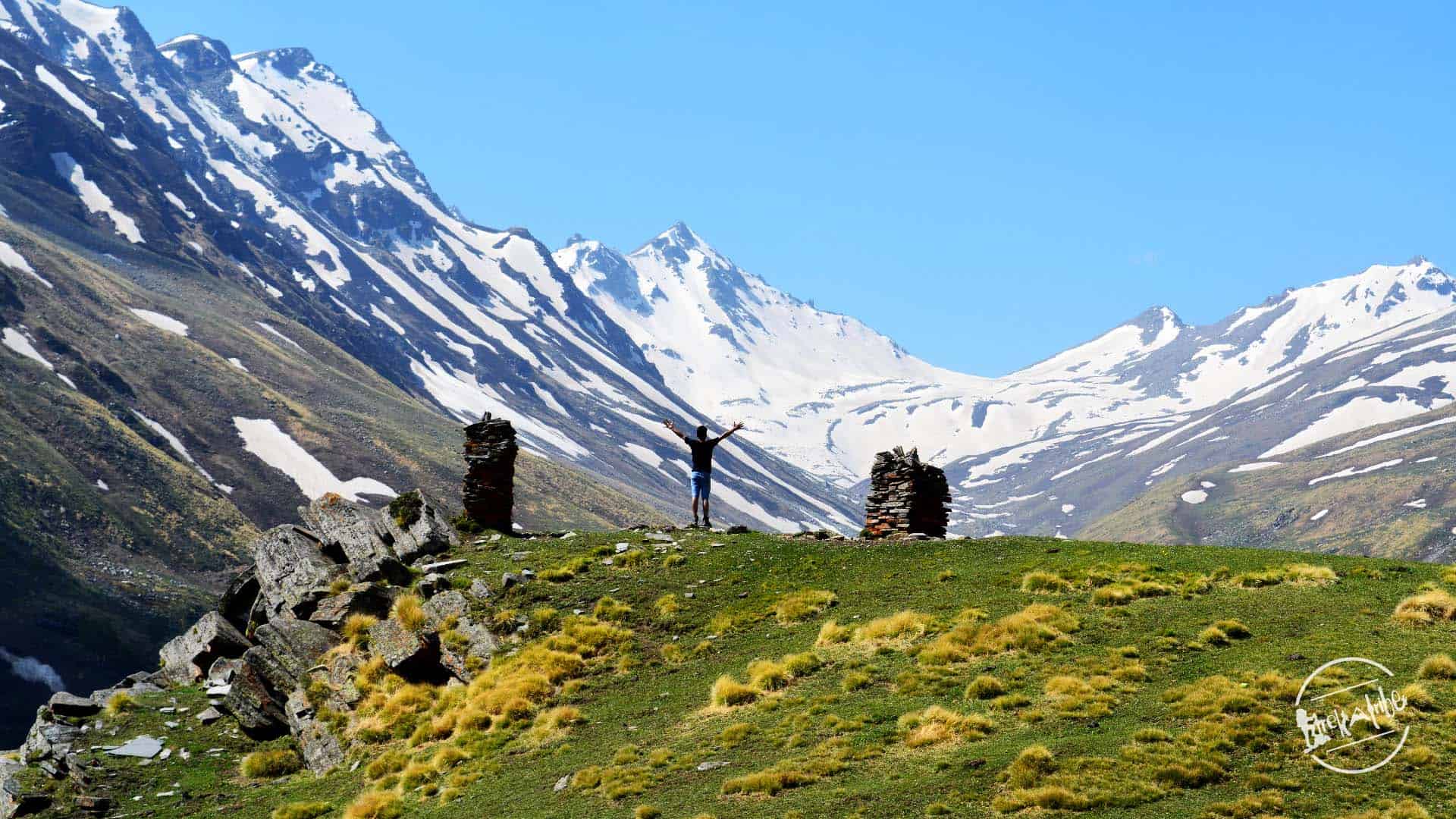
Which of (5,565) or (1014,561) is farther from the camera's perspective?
(5,565)

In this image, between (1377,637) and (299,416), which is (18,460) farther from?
(1377,637)

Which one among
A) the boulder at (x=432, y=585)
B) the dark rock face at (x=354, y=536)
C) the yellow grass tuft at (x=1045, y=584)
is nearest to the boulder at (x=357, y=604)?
the boulder at (x=432, y=585)

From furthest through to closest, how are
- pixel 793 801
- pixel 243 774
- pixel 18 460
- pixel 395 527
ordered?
pixel 18 460, pixel 395 527, pixel 243 774, pixel 793 801

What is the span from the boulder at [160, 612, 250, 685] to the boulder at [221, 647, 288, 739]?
5387mm

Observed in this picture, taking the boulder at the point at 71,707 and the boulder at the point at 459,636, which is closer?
the boulder at the point at 459,636

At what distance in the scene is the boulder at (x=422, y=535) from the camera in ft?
123

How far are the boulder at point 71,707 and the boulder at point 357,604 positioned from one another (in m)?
6.68

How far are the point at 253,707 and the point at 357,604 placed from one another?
13.6 ft

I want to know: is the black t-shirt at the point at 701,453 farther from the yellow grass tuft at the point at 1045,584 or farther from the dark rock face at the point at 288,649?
the dark rock face at the point at 288,649

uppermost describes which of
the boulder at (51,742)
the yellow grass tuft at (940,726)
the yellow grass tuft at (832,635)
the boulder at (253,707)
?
the yellow grass tuft at (832,635)

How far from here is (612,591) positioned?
32.4m

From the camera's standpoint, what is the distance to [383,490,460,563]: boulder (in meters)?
37.6

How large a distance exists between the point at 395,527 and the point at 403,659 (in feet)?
35.6

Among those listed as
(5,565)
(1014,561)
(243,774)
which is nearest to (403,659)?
(243,774)
